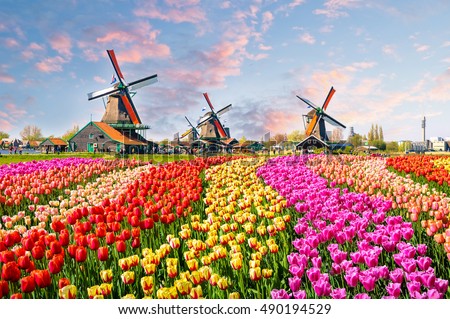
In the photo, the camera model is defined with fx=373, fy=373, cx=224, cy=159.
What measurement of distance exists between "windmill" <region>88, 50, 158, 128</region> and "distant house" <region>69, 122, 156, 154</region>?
4.44 ft

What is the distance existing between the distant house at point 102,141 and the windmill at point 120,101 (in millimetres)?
1354

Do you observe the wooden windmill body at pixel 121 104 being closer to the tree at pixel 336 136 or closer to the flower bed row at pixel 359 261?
the tree at pixel 336 136

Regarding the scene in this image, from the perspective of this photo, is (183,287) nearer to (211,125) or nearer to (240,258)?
(240,258)

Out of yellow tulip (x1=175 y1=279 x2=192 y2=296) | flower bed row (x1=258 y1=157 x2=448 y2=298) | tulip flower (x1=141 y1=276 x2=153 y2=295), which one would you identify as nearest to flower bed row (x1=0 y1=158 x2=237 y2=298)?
tulip flower (x1=141 y1=276 x2=153 y2=295)

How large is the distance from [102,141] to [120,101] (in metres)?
5.77

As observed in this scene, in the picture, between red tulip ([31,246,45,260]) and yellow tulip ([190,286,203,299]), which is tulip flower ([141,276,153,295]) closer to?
yellow tulip ([190,286,203,299])

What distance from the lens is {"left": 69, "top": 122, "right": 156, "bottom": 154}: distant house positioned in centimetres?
4756

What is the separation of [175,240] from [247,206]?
1857 millimetres

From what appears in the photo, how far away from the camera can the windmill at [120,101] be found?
47.4 meters

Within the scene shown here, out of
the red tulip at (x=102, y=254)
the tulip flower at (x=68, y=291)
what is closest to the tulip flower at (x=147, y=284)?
the tulip flower at (x=68, y=291)

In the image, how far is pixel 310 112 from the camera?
53.0 metres

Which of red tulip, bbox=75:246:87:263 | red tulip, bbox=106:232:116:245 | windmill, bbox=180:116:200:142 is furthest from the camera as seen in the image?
windmill, bbox=180:116:200:142
